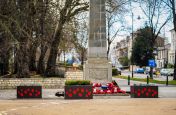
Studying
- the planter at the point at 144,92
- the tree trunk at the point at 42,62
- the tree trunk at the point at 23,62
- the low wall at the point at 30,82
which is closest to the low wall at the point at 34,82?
the low wall at the point at 30,82

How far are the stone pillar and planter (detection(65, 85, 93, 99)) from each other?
3.97 meters

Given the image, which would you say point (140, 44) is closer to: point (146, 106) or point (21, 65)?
point (21, 65)

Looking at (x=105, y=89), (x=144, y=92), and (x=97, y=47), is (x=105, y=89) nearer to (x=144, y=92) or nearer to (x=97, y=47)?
(x=144, y=92)

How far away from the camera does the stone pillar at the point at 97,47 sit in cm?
2880

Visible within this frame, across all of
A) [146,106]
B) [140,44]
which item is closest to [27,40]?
[146,106]

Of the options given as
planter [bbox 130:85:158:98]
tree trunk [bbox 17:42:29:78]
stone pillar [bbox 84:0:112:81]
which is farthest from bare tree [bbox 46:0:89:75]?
planter [bbox 130:85:158:98]

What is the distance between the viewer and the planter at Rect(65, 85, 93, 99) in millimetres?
24828

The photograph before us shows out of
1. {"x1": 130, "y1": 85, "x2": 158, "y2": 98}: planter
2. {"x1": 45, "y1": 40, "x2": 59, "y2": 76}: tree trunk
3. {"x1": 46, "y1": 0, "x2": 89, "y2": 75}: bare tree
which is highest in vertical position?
{"x1": 46, "y1": 0, "x2": 89, "y2": 75}: bare tree

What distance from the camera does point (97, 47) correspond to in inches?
1142

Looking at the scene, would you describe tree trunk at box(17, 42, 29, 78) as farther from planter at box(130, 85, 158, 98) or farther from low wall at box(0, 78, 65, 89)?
planter at box(130, 85, 158, 98)

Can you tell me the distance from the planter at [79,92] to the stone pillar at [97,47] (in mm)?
3971

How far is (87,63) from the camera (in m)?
28.9

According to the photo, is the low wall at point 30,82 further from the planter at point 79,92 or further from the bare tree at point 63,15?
the planter at point 79,92

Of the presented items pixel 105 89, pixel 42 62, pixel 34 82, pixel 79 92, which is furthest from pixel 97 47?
pixel 42 62
